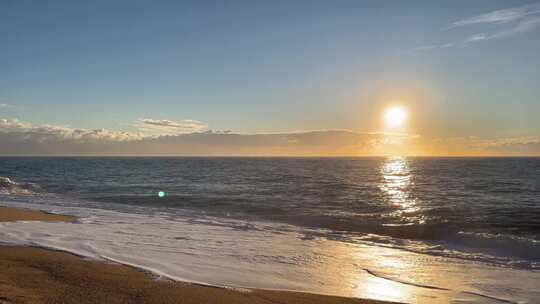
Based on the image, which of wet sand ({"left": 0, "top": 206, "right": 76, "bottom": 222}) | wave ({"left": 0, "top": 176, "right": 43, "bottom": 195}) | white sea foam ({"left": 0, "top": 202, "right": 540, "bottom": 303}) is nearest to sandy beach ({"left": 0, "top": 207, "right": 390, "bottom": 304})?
white sea foam ({"left": 0, "top": 202, "right": 540, "bottom": 303})

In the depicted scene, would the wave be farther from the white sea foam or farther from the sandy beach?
the sandy beach

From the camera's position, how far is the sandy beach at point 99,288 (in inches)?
305

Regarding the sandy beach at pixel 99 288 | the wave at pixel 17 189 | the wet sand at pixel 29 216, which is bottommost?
the wave at pixel 17 189

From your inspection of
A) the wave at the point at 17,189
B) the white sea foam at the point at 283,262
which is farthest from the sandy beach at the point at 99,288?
the wave at the point at 17,189

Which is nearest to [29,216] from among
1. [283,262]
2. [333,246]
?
[283,262]

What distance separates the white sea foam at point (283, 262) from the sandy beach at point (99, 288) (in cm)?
65

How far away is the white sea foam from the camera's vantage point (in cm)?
960

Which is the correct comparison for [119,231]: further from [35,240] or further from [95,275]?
[95,275]

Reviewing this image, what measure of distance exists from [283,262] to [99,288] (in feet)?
17.0

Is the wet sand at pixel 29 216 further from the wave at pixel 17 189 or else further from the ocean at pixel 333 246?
the wave at pixel 17 189

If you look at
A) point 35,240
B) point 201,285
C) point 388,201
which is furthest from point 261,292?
point 388,201

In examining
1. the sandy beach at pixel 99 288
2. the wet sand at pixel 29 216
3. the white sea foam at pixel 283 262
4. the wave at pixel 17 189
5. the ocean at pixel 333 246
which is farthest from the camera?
the wave at pixel 17 189

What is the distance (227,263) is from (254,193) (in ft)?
86.6

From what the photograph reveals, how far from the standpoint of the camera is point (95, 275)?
930 cm
